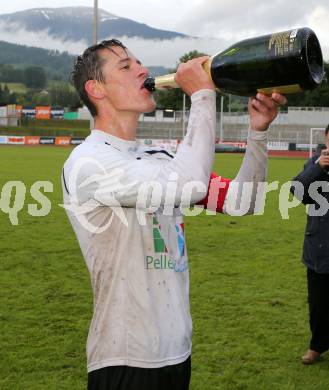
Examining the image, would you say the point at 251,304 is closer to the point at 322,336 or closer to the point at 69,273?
the point at 322,336

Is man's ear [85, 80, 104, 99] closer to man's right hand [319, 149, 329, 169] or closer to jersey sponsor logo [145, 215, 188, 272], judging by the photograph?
jersey sponsor logo [145, 215, 188, 272]

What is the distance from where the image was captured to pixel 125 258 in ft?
6.97

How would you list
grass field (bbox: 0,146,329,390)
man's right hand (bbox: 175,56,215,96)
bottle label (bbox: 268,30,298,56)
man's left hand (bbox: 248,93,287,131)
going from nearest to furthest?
bottle label (bbox: 268,30,298,56), man's right hand (bbox: 175,56,215,96), man's left hand (bbox: 248,93,287,131), grass field (bbox: 0,146,329,390)

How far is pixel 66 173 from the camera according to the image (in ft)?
7.06

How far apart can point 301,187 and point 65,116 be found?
81679mm

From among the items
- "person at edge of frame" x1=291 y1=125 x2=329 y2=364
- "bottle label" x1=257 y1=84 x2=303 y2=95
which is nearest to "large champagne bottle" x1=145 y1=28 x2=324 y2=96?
"bottle label" x1=257 y1=84 x2=303 y2=95

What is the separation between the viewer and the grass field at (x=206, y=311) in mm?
4590

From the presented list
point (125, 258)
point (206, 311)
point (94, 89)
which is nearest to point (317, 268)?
point (206, 311)

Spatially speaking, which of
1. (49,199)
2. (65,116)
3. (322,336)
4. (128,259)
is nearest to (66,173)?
(128,259)

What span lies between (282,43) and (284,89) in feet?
0.56

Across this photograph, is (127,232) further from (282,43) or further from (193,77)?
(282,43)

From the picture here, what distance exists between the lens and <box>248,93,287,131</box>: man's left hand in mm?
2119

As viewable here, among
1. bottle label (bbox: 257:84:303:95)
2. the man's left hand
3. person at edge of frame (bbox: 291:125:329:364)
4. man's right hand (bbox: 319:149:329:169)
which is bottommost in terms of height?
person at edge of frame (bbox: 291:125:329:364)

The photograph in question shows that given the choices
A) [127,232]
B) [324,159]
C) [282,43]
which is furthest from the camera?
[324,159]
